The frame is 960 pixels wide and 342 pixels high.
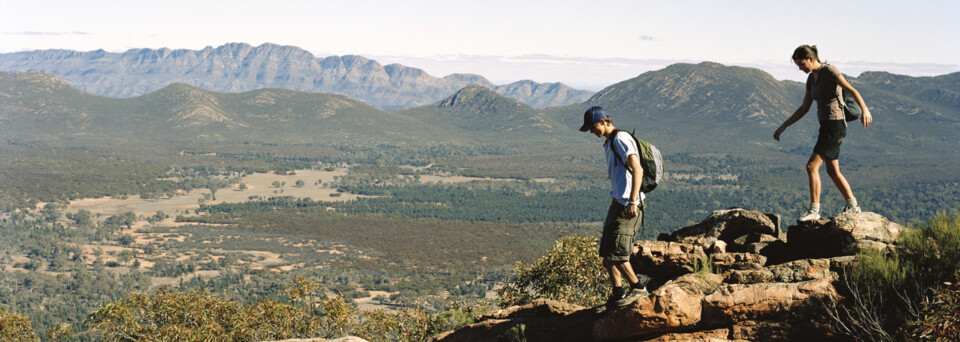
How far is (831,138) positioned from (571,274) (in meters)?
12.3

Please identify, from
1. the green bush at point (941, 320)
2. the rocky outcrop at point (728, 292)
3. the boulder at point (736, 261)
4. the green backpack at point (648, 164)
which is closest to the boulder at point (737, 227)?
the rocky outcrop at point (728, 292)

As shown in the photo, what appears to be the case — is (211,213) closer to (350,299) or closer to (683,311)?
(350,299)

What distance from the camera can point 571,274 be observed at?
22734 millimetres

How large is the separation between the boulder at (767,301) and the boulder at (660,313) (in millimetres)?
199

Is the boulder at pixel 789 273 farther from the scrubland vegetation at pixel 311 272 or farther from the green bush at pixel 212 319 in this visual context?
the green bush at pixel 212 319

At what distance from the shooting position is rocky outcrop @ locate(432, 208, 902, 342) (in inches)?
365

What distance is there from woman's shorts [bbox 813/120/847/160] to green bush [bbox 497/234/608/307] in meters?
10.9

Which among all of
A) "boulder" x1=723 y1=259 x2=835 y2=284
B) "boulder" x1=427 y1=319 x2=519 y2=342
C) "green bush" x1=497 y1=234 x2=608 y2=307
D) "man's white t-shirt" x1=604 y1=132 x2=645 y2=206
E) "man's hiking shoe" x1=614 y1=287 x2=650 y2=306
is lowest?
"green bush" x1=497 y1=234 x2=608 y2=307

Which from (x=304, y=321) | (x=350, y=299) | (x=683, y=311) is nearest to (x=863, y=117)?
(x=683, y=311)

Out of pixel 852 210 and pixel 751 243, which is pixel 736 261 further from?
pixel 852 210

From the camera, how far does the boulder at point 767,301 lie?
9172 millimetres

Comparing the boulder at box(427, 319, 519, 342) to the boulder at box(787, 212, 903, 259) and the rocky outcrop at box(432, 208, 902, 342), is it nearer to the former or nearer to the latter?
the rocky outcrop at box(432, 208, 902, 342)

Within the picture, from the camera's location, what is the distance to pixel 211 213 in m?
200

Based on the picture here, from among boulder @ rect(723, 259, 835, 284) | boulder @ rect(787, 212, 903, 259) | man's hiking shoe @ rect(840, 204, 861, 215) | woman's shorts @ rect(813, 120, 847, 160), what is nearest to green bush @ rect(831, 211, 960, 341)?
boulder @ rect(723, 259, 835, 284)
